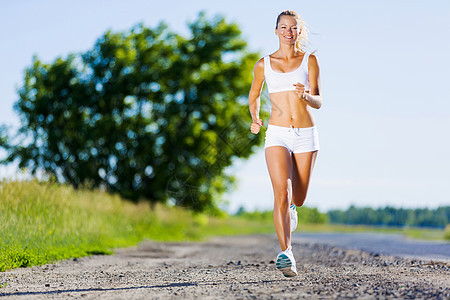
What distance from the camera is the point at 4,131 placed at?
Result: 32938 mm

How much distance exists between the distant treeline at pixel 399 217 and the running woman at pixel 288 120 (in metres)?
19.2

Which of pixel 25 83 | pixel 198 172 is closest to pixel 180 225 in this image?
pixel 198 172

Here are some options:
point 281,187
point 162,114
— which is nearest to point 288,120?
point 281,187

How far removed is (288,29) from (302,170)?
1.63 meters

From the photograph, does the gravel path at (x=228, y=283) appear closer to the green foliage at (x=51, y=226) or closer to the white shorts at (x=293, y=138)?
the green foliage at (x=51, y=226)

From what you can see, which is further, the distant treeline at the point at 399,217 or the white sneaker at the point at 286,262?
the distant treeline at the point at 399,217

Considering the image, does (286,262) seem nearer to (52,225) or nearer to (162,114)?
(52,225)

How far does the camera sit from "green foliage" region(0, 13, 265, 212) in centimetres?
2683

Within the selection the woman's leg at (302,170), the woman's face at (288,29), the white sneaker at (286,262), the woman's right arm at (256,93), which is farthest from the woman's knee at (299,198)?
the woman's face at (288,29)

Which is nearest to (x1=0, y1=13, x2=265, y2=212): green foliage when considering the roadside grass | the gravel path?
the roadside grass

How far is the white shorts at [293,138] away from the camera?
5742 millimetres

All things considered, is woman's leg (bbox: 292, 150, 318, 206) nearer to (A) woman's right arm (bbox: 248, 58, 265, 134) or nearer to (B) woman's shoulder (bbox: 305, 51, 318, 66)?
(A) woman's right arm (bbox: 248, 58, 265, 134)

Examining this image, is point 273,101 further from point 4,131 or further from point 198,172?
point 4,131

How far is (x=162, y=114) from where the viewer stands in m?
27.0
